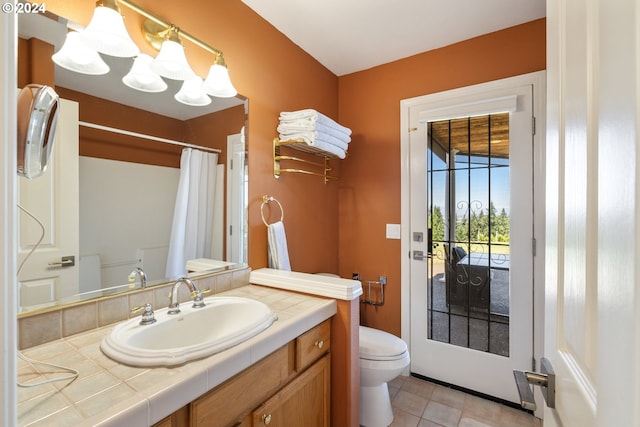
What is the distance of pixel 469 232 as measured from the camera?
2.00 m

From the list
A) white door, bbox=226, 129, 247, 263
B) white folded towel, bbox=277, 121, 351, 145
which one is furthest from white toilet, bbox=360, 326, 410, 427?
white folded towel, bbox=277, 121, 351, 145

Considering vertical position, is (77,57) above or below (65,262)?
above

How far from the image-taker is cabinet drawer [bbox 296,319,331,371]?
3.71 ft

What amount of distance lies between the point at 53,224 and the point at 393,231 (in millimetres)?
2003

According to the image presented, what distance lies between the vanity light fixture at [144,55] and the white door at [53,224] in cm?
19

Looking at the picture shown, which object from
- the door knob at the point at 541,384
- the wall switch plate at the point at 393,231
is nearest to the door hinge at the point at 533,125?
the wall switch plate at the point at 393,231

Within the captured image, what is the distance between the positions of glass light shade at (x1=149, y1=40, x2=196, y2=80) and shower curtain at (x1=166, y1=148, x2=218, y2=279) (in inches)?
13.5

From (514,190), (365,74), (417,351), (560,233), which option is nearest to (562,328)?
(560,233)

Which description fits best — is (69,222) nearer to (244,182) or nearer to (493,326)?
(244,182)

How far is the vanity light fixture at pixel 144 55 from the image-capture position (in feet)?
3.32

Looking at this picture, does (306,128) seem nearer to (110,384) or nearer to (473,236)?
(473,236)

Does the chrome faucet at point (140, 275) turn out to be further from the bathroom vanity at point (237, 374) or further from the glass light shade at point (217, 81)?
the glass light shade at point (217, 81)

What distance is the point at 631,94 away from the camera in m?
0.30

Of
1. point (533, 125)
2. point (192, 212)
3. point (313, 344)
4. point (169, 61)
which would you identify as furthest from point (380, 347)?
point (169, 61)
